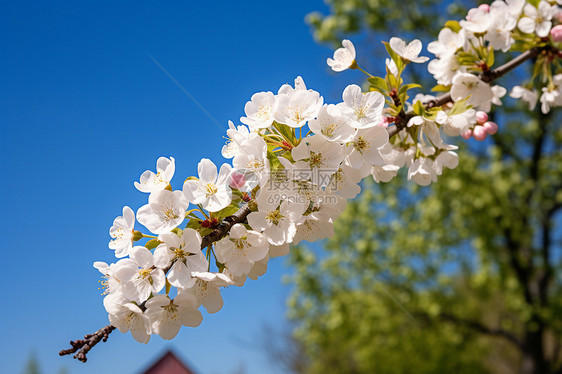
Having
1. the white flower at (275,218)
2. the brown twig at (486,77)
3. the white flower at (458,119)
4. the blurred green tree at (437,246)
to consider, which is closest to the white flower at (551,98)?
the brown twig at (486,77)

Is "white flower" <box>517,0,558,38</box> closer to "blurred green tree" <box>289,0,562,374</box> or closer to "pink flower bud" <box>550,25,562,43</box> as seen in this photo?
"pink flower bud" <box>550,25,562,43</box>

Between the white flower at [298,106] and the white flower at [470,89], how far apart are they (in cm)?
70

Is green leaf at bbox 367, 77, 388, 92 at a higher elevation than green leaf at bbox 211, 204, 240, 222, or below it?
higher

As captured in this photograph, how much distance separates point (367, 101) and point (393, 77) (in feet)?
1.03

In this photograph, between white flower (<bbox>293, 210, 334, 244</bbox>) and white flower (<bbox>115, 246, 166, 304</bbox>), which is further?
white flower (<bbox>293, 210, 334, 244</bbox>)

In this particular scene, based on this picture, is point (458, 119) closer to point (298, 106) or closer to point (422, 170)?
point (422, 170)

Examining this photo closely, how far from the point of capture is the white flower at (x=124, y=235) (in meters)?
1.33

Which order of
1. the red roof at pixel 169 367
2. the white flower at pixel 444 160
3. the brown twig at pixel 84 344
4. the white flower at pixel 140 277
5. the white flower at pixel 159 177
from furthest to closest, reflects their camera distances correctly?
the red roof at pixel 169 367 < the white flower at pixel 444 160 < the white flower at pixel 159 177 < the white flower at pixel 140 277 < the brown twig at pixel 84 344

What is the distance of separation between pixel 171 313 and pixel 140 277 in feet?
0.49

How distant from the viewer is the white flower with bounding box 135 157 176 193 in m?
1.32

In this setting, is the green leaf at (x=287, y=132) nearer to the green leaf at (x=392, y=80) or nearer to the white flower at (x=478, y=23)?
the green leaf at (x=392, y=80)

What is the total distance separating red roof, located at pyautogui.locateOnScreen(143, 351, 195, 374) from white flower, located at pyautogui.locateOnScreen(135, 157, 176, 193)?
6.03m

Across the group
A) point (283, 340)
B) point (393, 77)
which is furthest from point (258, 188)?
point (283, 340)

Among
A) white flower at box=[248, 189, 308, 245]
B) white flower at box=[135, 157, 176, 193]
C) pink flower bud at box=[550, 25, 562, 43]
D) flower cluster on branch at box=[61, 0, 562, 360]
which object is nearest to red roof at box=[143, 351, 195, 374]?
flower cluster on branch at box=[61, 0, 562, 360]
